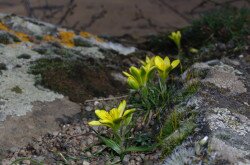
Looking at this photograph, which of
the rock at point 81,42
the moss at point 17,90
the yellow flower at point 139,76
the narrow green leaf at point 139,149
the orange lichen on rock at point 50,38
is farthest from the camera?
the rock at point 81,42

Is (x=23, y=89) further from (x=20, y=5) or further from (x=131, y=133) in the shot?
(x=20, y=5)

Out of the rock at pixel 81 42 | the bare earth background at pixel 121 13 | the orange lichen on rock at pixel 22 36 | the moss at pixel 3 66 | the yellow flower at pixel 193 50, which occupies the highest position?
the moss at pixel 3 66

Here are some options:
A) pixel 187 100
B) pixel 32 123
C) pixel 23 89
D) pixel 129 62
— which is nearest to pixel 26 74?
pixel 23 89

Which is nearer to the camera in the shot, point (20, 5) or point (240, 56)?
point (240, 56)

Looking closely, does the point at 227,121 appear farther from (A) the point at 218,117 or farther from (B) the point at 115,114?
(B) the point at 115,114

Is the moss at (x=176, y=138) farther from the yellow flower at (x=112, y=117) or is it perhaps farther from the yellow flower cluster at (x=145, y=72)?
the yellow flower cluster at (x=145, y=72)

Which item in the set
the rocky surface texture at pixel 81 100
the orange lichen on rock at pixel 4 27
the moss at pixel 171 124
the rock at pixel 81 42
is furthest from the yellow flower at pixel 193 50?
the moss at pixel 171 124

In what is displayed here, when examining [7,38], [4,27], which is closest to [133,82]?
[7,38]
